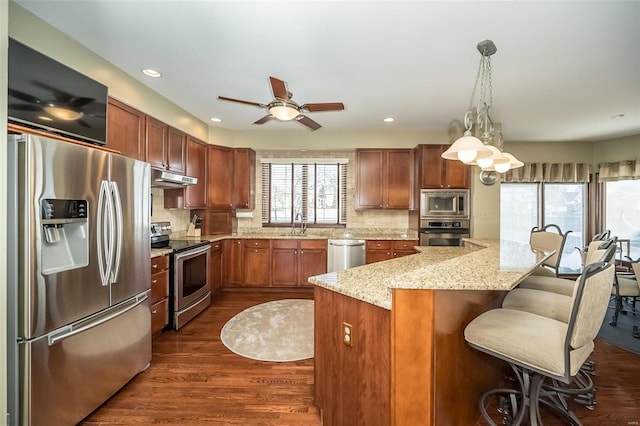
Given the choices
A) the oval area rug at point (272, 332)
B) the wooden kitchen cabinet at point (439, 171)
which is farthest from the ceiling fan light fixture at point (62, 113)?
the wooden kitchen cabinet at point (439, 171)

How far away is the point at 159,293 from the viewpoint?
291 cm

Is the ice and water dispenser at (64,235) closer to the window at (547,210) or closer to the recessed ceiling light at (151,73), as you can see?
the recessed ceiling light at (151,73)

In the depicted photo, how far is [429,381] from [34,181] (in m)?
2.30

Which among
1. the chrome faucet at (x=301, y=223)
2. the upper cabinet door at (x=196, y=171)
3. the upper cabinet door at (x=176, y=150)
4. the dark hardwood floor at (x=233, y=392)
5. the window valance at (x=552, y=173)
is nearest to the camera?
the dark hardwood floor at (x=233, y=392)

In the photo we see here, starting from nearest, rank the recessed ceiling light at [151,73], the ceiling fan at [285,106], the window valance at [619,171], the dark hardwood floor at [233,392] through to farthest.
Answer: the dark hardwood floor at [233,392] < the ceiling fan at [285,106] < the recessed ceiling light at [151,73] < the window valance at [619,171]

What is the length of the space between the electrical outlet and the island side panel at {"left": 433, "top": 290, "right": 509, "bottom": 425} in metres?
0.42

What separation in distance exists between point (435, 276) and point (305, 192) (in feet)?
12.8

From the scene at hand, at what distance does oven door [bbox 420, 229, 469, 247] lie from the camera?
446 cm

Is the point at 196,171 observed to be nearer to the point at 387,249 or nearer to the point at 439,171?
the point at 387,249

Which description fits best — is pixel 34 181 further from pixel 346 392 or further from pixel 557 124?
pixel 557 124

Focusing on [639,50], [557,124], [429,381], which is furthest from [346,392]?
[557,124]

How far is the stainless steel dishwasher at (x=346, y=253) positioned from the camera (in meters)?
4.51

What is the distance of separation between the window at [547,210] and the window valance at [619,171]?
367mm

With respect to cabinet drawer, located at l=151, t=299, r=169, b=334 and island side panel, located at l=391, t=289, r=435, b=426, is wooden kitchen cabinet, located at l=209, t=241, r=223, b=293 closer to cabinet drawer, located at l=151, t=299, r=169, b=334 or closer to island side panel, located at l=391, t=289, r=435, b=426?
cabinet drawer, located at l=151, t=299, r=169, b=334
